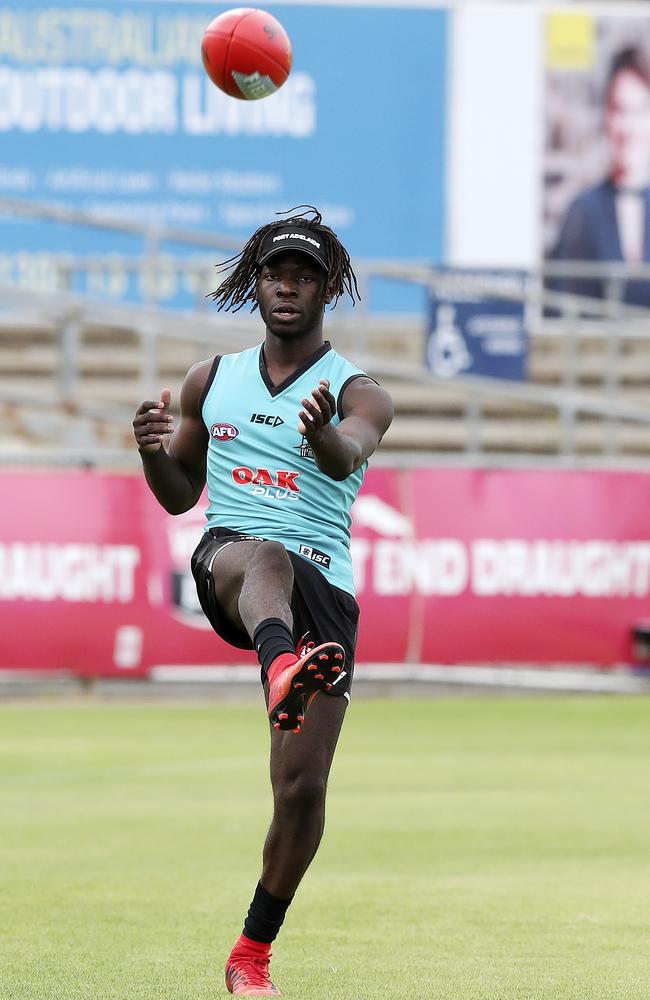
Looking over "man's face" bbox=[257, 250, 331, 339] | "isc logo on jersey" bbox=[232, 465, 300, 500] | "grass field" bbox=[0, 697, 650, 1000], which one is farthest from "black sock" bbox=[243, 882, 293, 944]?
"man's face" bbox=[257, 250, 331, 339]

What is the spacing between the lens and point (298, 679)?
16.7 ft

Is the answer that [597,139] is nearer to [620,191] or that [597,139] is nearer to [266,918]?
[620,191]

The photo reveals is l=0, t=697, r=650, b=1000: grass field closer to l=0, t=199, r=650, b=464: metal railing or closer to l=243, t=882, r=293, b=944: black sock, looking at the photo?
l=243, t=882, r=293, b=944: black sock

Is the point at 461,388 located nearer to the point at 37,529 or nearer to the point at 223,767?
the point at 37,529

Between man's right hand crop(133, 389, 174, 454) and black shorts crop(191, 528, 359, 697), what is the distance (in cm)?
34

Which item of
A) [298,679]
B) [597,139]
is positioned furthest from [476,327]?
[298,679]

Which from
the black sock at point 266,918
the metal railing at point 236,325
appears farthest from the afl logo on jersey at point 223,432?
the metal railing at point 236,325

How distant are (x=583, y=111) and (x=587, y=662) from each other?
10.6m

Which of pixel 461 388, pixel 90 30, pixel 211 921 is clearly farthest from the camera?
pixel 90 30

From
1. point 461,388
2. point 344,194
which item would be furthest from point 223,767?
point 344,194

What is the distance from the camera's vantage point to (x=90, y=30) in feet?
77.5

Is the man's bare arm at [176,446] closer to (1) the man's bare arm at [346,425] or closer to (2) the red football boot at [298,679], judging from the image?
(1) the man's bare arm at [346,425]

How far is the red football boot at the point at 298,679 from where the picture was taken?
16.6ft

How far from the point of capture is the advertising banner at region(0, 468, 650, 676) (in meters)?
15.8
